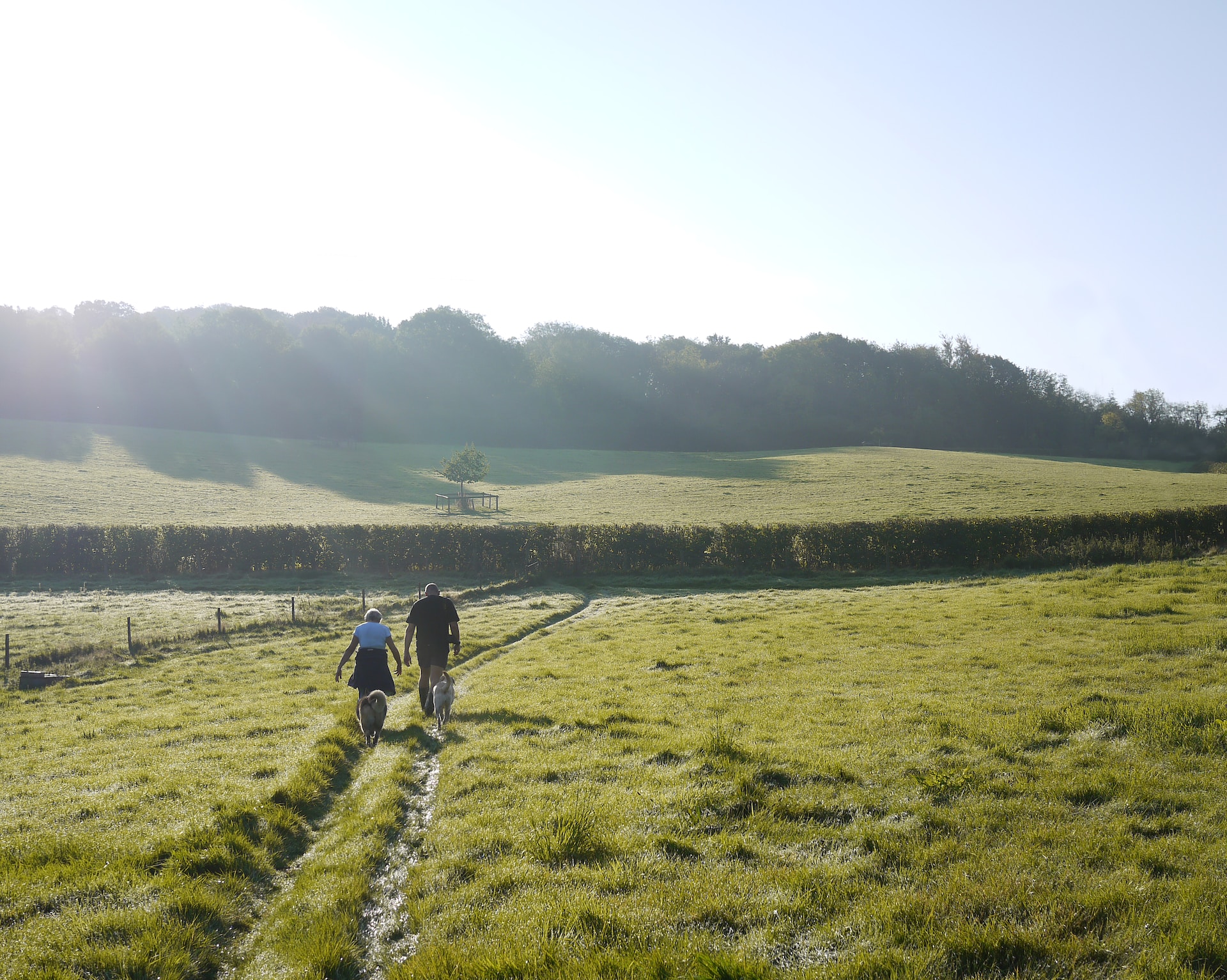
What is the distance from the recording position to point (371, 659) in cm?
1191

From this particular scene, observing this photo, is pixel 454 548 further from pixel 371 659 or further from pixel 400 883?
pixel 400 883

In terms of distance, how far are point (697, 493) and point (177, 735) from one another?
52910 mm

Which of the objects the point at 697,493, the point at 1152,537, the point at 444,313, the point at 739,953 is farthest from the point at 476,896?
the point at 444,313

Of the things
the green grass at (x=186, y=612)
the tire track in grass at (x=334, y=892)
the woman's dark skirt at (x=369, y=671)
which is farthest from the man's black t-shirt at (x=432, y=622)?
the green grass at (x=186, y=612)

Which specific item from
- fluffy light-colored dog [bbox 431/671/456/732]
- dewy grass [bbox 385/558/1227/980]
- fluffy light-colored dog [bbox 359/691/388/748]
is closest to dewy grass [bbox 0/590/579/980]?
fluffy light-colored dog [bbox 359/691/388/748]

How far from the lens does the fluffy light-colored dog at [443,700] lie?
12.2 metres

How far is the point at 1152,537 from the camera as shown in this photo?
3112cm

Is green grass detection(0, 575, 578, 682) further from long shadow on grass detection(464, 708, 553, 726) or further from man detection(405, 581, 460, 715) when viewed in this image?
long shadow on grass detection(464, 708, 553, 726)

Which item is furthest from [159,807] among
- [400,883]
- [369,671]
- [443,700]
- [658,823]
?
[658,823]

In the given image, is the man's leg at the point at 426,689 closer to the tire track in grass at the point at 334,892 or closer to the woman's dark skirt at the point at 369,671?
the woman's dark skirt at the point at 369,671

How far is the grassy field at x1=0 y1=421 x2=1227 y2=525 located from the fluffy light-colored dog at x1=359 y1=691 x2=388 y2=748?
1157 inches

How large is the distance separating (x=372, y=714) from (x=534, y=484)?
205 ft

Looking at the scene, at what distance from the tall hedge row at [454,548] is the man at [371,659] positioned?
2339cm

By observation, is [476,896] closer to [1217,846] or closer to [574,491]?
[1217,846]
